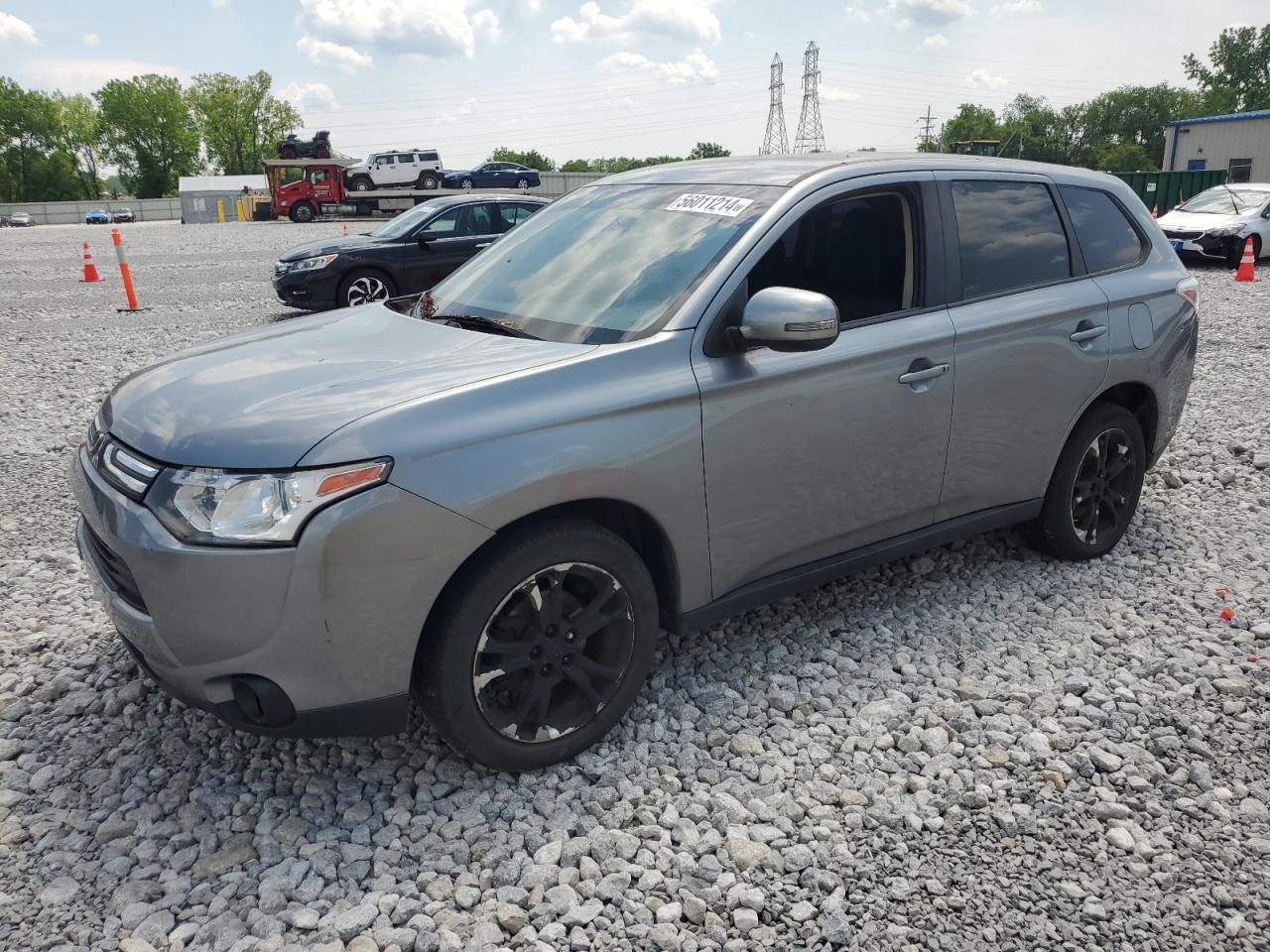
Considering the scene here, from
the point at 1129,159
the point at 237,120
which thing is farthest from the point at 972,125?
the point at 237,120

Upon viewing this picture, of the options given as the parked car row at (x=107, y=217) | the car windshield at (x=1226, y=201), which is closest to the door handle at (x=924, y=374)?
the car windshield at (x=1226, y=201)

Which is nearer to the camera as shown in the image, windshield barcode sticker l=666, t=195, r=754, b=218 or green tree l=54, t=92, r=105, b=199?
windshield barcode sticker l=666, t=195, r=754, b=218

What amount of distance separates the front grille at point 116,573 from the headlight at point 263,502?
0.28 meters

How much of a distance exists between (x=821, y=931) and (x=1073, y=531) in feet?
8.77

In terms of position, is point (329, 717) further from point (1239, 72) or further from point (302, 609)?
point (1239, 72)

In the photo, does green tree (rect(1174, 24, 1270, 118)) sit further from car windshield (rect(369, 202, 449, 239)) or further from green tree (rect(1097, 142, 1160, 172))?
car windshield (rect(369, 202, 449, 239))

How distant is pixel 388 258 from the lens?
1208 cm

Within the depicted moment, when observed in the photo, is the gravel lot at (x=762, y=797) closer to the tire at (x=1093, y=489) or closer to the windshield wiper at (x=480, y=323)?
the tire at (x=1093, y=489)

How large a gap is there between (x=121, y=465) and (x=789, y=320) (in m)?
1.99

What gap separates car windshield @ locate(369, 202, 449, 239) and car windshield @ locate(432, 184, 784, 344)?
876cm

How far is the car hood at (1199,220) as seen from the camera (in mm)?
16938

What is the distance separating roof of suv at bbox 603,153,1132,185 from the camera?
3.65 m

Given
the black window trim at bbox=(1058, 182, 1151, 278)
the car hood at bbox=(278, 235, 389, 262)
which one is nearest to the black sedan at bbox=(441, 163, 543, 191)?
the car hood at bbox=(278, 235, 389, 262)

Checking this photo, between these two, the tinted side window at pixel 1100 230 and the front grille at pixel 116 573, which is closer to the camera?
the front grille at pixel 116 573
